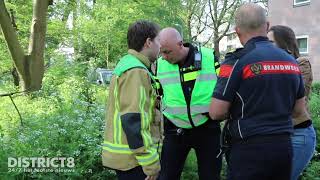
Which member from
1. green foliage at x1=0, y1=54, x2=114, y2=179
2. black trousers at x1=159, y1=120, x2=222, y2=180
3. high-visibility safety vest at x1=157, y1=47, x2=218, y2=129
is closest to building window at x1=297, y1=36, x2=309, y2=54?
green foliage at x1=0, y1=54, x2=114, y2=179

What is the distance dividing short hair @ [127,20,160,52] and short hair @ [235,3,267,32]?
0.60m

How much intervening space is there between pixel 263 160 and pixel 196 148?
1447 mm

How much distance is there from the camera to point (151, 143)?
2992 millimetres

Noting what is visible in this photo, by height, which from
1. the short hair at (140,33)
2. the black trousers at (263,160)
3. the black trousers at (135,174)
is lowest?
the black trousers at (135,174)

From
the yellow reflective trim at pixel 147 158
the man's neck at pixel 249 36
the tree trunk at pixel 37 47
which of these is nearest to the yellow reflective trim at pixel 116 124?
the yellow reflective trim at pixel 147 158

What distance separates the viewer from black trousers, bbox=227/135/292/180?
2.91 meters

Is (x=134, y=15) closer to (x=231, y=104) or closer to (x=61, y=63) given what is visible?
(x=61, y=63)

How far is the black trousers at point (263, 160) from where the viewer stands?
291 centimetres

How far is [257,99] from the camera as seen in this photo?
2.88 metres

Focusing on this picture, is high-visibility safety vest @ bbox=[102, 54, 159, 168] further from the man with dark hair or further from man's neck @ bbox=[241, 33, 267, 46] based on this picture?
man's neck @ bbox=[241, 33, 267, 46]

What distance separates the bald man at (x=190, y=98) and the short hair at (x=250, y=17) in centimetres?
125

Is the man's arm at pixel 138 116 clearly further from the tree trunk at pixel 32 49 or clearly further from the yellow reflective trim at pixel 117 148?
the tree trunk at pixel 32 49

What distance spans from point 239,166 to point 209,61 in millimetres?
1512

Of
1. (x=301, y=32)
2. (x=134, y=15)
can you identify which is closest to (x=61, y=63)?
(x=134, y=15)
